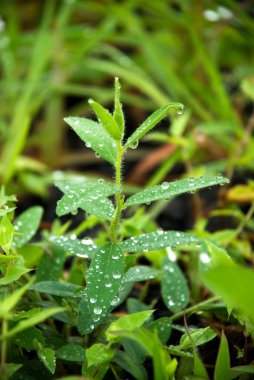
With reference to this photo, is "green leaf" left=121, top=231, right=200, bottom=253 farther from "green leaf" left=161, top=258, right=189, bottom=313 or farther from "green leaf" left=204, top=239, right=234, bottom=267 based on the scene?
"green leaf" left=161, top=258, right=189, bottom=313

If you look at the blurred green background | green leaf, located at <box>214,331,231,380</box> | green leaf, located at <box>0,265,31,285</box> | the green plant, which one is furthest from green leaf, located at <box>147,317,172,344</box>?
the blurred green background

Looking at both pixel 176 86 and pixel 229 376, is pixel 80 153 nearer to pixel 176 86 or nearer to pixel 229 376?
pixel 176 86

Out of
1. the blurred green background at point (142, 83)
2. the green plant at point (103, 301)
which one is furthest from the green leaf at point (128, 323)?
the blurred green background at point (142, 83)

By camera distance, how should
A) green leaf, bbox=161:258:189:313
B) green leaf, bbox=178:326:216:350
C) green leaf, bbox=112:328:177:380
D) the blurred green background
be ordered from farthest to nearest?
the blurred green background < green leaf, bbox=161:258:189:313 < green leaf, bbox=178:326:216:350 < green leaf, bbox=112:328:177:380

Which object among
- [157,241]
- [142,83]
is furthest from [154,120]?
[142,83]

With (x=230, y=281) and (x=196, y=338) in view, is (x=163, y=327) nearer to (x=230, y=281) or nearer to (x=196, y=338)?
(x=196, y=338)

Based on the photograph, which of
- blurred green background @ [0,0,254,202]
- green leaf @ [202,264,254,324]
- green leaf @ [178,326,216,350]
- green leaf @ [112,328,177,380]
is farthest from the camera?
blurred green background @ [0,0,254,202]

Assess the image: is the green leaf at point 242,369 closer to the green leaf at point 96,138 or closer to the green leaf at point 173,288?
the green leaf at point 173,288
